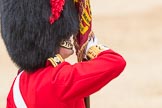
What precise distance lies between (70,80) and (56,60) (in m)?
0.08

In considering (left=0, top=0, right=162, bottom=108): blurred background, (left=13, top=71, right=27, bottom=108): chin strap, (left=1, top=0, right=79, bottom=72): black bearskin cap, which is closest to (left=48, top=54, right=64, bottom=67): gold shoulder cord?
(left=1, top=0, right=79, bottom=72): black bearskin cap

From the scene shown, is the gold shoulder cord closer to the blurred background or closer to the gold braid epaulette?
the gold braid epaulette

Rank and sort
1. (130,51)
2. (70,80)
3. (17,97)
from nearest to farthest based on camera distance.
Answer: (70,80), (17,97), (130,51)

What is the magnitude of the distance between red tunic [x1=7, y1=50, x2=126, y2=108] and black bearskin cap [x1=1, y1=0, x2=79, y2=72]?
0.13ft

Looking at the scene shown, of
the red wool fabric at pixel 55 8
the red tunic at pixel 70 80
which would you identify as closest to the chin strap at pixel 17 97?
the red tunic at pixel 70 80

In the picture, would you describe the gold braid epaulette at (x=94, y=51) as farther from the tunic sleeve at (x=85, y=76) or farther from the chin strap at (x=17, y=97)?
the chin strap at (x=17, y=97)

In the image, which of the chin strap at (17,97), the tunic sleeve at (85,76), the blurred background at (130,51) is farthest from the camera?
the blurred background at (130,51)

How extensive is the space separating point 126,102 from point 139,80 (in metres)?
0.24

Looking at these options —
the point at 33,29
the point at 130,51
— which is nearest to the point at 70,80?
the point at 33,29

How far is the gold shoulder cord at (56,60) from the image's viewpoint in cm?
133

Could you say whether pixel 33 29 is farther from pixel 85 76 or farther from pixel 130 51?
pixel 130 51

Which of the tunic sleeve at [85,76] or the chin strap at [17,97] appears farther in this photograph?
the chin strap at [17,97]

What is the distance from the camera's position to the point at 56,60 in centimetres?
134

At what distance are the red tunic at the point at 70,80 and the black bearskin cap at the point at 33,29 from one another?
4 centimetres
